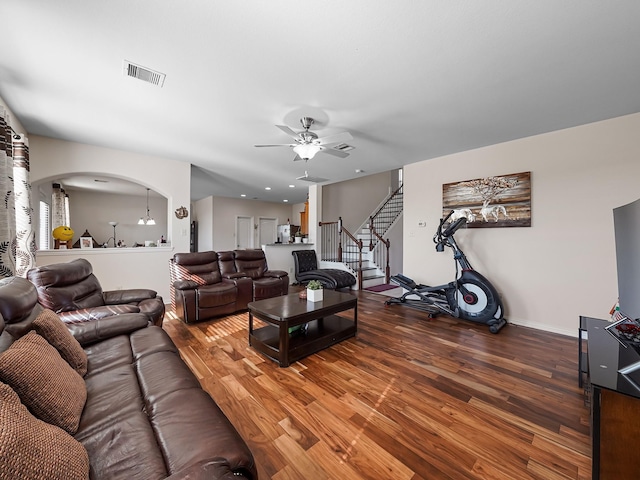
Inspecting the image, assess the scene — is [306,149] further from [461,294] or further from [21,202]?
[21,202]

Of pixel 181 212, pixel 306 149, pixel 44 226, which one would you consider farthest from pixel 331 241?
pixel 44 226

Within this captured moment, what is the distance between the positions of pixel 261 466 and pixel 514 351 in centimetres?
279

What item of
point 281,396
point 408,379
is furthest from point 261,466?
point 408,379

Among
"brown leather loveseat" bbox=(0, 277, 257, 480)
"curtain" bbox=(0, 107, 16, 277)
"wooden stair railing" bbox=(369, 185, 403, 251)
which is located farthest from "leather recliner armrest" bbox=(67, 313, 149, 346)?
"wooden stair railing" bbox=(369, 185, 403, 251)

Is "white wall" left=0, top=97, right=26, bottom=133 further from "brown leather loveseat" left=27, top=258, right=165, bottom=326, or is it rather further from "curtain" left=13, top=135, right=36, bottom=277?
"brown leather loveseat" left=27, top=258, right=165, bottom=326

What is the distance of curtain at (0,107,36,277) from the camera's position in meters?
2.24

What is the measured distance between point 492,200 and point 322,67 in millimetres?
3140

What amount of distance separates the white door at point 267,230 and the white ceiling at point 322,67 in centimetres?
658

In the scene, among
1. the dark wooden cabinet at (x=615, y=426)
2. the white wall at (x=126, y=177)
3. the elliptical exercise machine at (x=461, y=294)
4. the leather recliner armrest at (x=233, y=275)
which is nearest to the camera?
the dark wooden cabinet at (x=615, y=426)

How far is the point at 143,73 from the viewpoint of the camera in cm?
227

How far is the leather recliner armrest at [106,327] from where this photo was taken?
1938mm

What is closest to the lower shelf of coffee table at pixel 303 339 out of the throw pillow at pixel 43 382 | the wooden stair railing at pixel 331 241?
the throw pillow at pixel 43 382

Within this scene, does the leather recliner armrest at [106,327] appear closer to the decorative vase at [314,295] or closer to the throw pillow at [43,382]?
the throw pillow at [43,382]

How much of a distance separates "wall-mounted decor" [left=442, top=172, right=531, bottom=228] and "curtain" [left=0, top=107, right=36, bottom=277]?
17.0 feet
